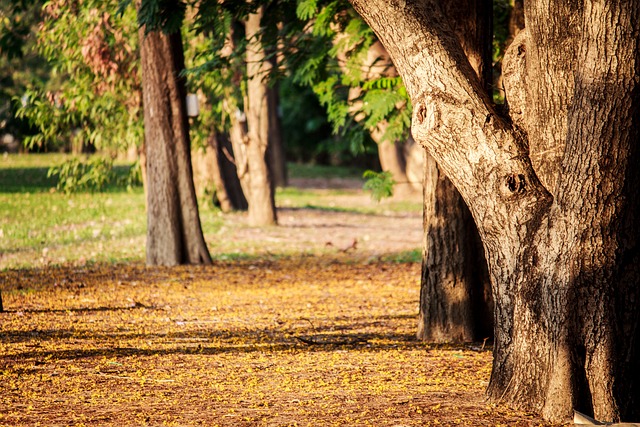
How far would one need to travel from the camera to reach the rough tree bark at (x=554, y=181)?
16.1 ft

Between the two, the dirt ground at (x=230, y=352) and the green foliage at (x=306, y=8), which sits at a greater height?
the green foliage at (x=306, y=8)

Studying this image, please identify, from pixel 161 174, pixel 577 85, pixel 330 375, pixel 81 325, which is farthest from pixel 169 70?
pixel 577 85

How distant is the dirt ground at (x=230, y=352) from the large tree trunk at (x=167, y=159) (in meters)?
0.50

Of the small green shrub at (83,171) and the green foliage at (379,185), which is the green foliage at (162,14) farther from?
the small green shrub at (83,171)

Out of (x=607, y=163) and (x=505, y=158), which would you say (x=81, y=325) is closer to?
(x=505, y=158)

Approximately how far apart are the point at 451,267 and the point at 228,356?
6.24 ft

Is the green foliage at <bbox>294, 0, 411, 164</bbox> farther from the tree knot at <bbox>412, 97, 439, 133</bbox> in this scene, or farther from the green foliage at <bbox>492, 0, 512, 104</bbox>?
the tree knot at <bbox>412, 97, 439, 133</bbox>

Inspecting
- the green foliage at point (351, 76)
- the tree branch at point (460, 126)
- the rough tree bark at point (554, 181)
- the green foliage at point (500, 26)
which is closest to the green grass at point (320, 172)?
the green foliage at point (351, 76)

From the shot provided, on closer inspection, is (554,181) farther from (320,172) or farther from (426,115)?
(320,172)

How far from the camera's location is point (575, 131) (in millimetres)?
4988

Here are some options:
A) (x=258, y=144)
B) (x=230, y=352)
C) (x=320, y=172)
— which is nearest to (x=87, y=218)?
(x=258, y=144)

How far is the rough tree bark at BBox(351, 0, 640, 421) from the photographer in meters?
4.92

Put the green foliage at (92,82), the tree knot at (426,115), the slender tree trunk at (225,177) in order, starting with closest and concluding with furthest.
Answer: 1. the tree knot at (426,115)
2. the green foliage at (92,82)
3. the slender tree trunk at (225,177)

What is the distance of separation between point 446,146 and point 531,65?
0.70m
